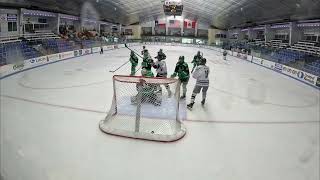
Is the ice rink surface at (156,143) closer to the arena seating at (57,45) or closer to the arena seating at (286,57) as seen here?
the arena seating at (286,57)

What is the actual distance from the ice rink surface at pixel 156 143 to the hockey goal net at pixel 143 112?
10.3 inches

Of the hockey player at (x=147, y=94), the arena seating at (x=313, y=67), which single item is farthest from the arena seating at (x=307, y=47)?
the hockey player at (x=147, y=94)

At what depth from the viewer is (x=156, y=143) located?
5613 millimetres

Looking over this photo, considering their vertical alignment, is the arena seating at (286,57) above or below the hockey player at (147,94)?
above

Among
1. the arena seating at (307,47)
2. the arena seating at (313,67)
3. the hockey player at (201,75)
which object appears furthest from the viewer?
the arena seating at (307,47)

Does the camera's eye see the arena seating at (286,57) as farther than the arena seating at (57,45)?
No

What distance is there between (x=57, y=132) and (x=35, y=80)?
21.9 feet

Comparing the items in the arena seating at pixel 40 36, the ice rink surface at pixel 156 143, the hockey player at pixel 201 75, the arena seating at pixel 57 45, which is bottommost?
the ice rink surface at pixel 156 143

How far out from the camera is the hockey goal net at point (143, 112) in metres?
5.98

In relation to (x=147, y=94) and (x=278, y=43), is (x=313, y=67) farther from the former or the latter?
(x=278, y=43)

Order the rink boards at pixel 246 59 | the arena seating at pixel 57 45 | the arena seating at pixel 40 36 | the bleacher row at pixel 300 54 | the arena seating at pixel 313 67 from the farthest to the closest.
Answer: the arena seating at pixel 40 36 < the arena seating at pixel 57 45 < the bleacher row at pixel 300 54 < the arena seating at pixel 313 67 < the rink boards at pixel 246 59

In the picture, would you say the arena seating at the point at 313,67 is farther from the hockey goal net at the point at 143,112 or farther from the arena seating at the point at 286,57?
the hockey goal net at the point at 143,112

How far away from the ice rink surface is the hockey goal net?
0.86 feet

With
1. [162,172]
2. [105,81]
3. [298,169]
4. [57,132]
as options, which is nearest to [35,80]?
[105,81]
